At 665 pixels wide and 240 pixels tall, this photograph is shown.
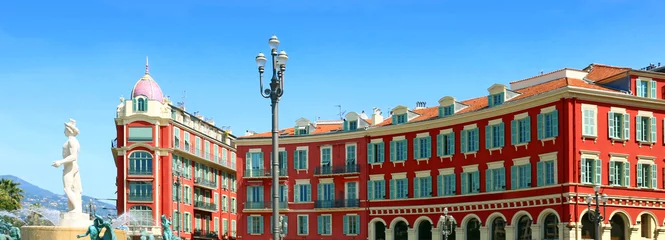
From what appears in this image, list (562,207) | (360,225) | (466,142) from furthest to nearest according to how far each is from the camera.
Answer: (360,225)
(466,142)
(562,207)

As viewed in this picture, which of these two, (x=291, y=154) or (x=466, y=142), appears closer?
(x=466, y=142)

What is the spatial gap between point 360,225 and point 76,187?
134ft

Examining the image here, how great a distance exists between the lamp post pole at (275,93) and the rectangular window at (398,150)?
1807 inches

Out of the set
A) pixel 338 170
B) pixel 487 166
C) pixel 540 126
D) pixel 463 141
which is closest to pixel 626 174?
pixel 540 126

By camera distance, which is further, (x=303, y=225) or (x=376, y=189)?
(x=303, y=225)

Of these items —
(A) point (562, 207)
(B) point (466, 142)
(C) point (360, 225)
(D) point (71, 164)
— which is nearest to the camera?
(D) point (71, 164)

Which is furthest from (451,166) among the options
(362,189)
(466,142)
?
(362,189)

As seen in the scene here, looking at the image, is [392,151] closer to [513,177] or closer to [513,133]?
[513,133]

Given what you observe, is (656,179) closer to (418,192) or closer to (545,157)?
(545,157)

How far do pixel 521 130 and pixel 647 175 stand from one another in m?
8.39

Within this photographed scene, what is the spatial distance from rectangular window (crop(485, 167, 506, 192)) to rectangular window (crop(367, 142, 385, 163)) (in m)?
11.9

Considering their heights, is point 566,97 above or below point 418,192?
above

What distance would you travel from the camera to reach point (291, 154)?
8238 centimetres

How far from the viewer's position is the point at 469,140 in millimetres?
69000
